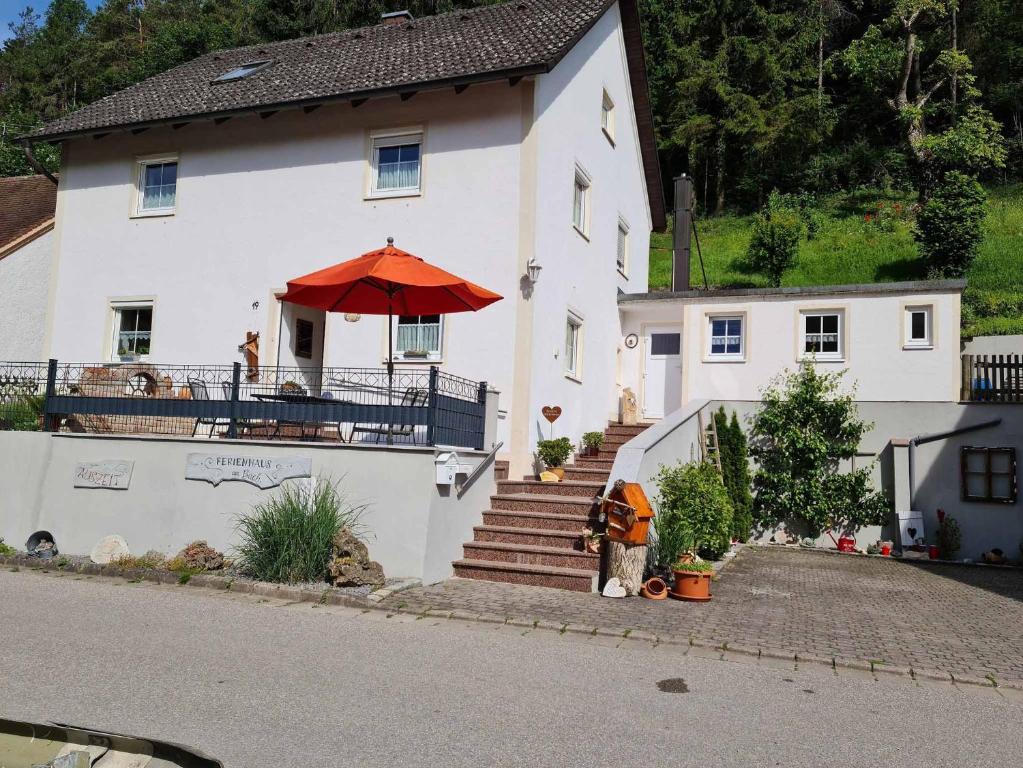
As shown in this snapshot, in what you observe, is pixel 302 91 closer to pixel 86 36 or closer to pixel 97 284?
pixel 97 284

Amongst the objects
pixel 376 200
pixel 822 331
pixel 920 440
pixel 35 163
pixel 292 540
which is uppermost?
pixel 35 163

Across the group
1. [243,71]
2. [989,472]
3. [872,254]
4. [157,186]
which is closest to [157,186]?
[157,186]

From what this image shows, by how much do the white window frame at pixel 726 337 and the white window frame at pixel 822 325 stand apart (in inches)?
41.6

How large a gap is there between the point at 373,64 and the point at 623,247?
652 centimetres

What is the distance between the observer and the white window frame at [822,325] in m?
15.9

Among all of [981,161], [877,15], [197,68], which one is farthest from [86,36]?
[981,161]

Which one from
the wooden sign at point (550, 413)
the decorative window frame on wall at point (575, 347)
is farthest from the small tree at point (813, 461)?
the wooden sign at point (550, 413)

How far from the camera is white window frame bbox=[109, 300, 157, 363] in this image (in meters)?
14.6

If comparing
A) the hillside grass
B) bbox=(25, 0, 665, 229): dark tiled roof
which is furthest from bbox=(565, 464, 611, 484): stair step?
the hillside grass

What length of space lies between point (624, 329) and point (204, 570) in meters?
10.7

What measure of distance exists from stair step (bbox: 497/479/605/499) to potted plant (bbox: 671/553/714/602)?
2.08 meters

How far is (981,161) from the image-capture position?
35.6m

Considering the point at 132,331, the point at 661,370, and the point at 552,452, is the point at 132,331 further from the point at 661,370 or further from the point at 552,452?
the point at 661,370

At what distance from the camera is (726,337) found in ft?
54.9
